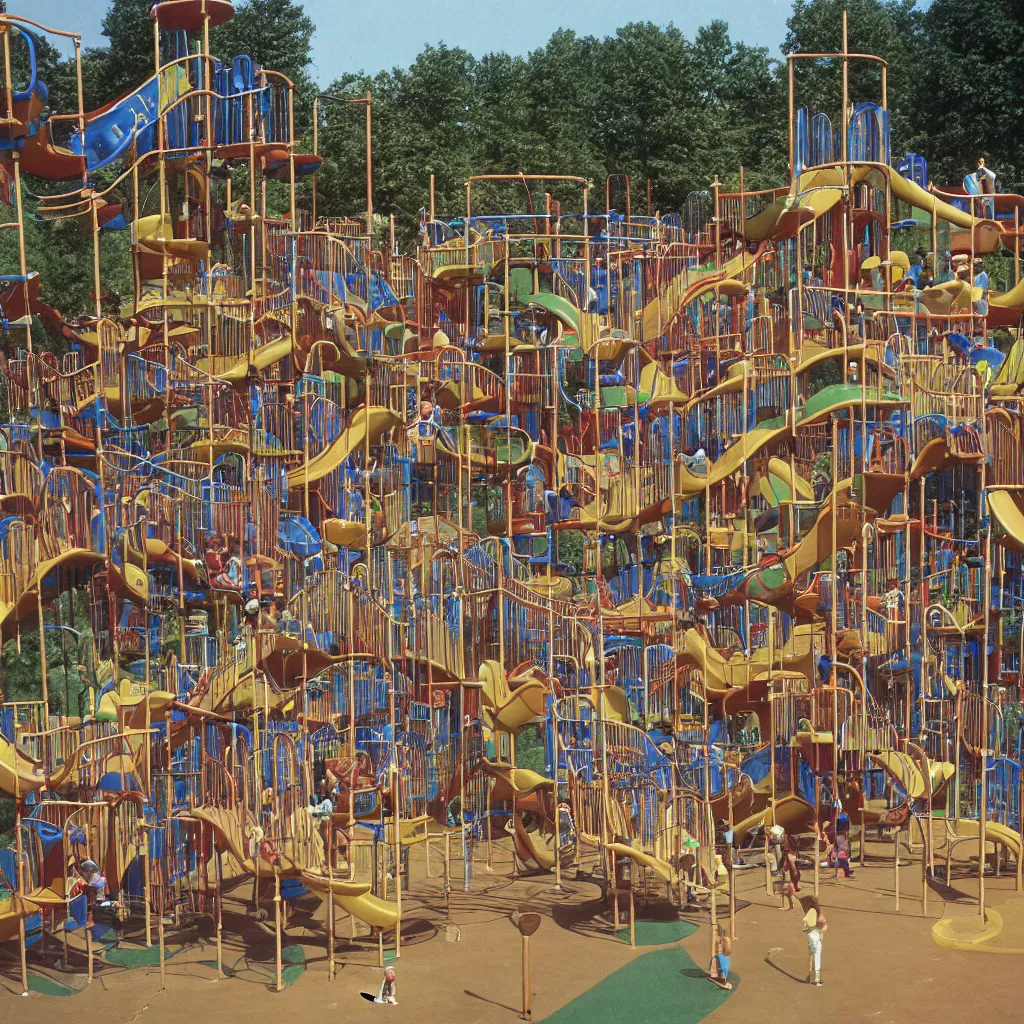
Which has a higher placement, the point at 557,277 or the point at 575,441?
the point at 557,277

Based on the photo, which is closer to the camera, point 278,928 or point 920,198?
point 278,928

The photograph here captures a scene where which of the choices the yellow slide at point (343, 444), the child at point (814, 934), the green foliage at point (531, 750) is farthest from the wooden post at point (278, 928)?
the green foliage at point (531, 750)

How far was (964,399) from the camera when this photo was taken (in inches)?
1091

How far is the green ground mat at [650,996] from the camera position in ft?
70.8

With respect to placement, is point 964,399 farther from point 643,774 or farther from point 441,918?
point 441,918

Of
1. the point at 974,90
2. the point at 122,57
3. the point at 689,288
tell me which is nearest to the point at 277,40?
the point at 122,57

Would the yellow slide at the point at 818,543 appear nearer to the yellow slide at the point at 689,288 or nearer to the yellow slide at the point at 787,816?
the yellow slide at the point at 787,816

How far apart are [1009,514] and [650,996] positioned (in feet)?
28.6

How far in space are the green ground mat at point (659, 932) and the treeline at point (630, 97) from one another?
84.3 ft

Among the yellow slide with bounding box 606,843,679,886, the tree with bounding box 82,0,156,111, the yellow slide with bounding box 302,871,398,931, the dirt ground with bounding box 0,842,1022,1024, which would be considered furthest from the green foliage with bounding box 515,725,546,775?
the tree with bounding box 82,0,156,111

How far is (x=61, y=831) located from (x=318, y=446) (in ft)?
22.5

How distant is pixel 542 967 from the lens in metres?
23.3

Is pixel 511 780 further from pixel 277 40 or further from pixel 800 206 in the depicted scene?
pixel 277 40

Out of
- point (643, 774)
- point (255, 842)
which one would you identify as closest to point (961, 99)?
point (643, 774)
